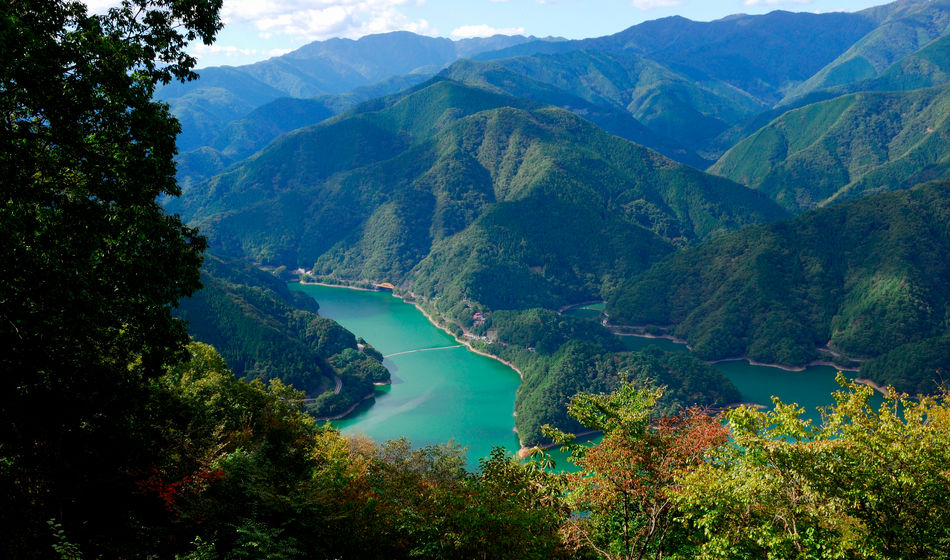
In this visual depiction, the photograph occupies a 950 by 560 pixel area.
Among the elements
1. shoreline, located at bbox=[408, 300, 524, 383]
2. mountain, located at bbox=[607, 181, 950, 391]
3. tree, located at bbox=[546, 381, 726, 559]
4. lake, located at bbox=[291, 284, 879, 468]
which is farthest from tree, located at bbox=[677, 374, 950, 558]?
mountain, located at bbox=[607, 181, 950, 391]

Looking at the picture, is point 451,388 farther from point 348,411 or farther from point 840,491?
point 840,491

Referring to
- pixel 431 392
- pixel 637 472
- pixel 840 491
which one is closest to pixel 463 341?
pixel 431 392

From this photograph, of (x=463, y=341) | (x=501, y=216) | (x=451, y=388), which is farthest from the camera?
(x=501, y=216)

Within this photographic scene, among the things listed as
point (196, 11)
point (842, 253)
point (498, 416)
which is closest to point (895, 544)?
point (196, 11)

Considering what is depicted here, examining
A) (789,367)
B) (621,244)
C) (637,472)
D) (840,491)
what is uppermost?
(840,491)

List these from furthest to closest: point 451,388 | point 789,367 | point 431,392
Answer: point 789,367
point 451,388
point 431,392
